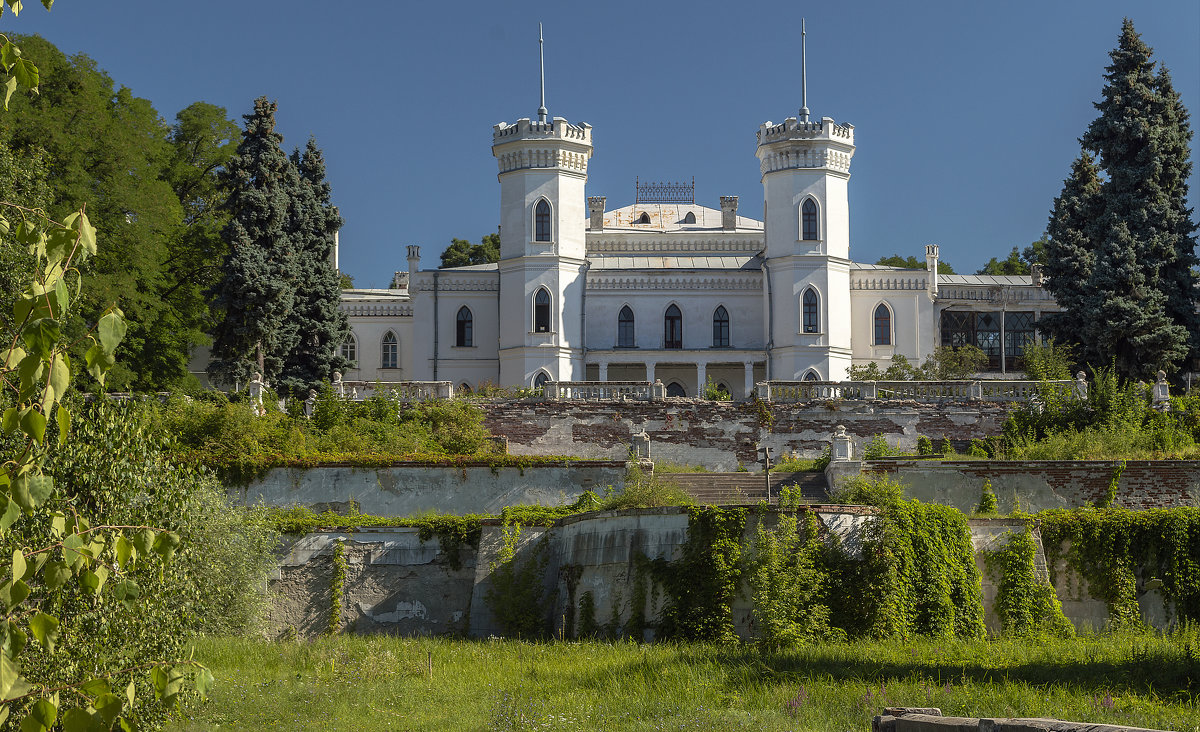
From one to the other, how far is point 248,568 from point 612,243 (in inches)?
1303

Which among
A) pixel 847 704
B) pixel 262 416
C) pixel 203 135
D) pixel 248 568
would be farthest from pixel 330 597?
pixel 203 135

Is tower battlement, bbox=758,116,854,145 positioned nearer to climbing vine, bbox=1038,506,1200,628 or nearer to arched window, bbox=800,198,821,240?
arched window, bbox=800,198,821,240

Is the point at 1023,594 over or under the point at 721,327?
under

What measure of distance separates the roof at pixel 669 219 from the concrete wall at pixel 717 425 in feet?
73.3

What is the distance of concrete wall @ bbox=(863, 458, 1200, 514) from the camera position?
25.5 m

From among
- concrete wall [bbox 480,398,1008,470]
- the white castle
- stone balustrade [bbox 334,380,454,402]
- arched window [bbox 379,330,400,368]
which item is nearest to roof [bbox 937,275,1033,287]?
the white castle

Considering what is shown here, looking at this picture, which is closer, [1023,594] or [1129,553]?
[1023,594]

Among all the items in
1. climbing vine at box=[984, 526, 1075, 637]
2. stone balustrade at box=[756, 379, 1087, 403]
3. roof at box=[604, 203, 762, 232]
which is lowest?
climbing vine at box=[984, 526, 1075, 637]

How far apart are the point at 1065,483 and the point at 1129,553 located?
445 centimetres

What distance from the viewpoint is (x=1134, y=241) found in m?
37.9

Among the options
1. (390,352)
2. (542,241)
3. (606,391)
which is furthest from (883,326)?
(390,352)

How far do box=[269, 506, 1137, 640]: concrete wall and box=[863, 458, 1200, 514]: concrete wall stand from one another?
4036mm

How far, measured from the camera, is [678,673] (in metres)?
17.2

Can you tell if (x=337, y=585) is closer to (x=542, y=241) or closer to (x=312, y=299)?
(x=312, y=299)
